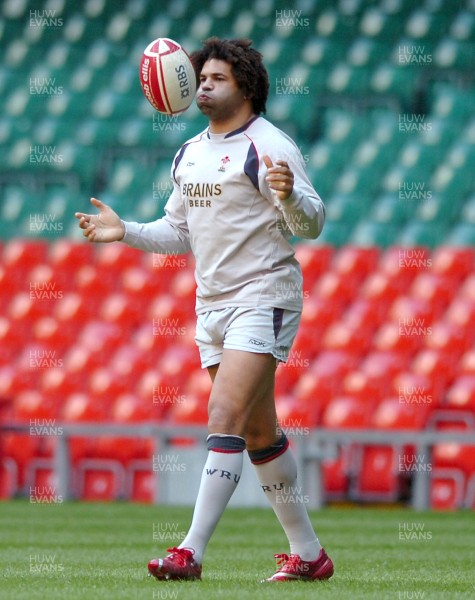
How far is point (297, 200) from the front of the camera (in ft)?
16.3

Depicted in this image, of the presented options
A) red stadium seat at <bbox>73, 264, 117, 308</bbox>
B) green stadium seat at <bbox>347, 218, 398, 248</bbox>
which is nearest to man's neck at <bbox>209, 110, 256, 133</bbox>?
green stadium seat at <bbox>347, 218, 398, 248</bbox>

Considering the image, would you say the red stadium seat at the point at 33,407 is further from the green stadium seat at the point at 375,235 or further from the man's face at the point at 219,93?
the man's face at the point at 219,93

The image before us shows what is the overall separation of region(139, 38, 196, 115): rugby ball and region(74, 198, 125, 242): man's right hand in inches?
17.5

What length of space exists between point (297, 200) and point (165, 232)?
803 millimetres

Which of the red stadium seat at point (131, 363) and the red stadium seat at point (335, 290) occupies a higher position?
the red stadium seat at point (335, 290)

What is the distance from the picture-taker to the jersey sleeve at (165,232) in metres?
5.57

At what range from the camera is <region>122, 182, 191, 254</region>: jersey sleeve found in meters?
5.57

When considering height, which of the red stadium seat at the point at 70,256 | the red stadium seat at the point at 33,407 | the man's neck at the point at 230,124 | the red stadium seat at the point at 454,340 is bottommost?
the red stadium seat at the point at 33,407

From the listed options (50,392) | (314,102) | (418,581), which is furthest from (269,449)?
(314,102)

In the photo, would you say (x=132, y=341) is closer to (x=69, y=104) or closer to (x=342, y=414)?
(x=342, y=414)

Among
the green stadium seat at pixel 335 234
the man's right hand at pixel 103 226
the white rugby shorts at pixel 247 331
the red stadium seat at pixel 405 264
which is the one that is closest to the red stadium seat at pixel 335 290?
the red stadium seat at pixel 405 264

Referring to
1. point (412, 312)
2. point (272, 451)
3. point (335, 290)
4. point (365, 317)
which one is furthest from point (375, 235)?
point (272, 451)

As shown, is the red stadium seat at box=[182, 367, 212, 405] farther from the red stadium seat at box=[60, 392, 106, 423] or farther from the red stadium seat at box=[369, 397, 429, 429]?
the red stadium seat at box=[369, 397, 429, 429]

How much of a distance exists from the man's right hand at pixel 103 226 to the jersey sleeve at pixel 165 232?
5cm
